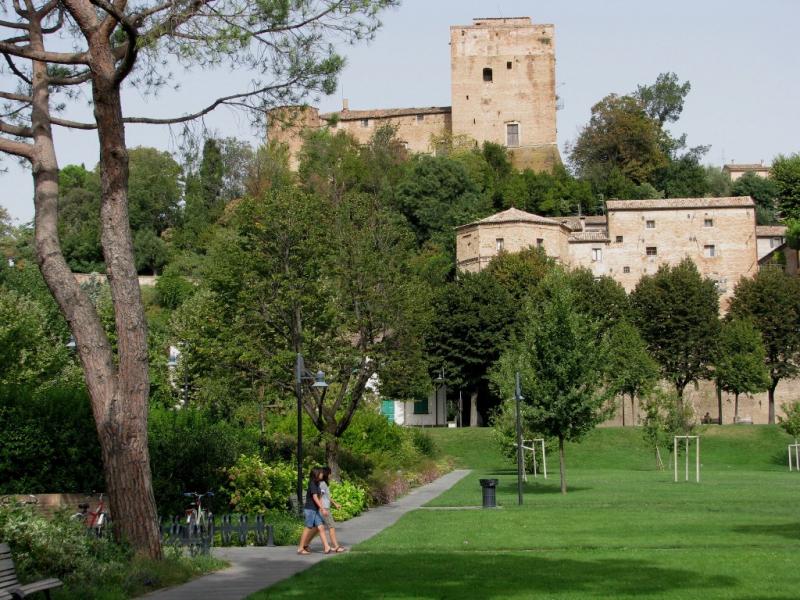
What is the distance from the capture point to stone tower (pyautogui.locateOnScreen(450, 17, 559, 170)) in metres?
107

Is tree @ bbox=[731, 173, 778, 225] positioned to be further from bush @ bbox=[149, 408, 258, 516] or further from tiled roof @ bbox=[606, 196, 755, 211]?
bush @ bbox=[149, 408, 258, 516]

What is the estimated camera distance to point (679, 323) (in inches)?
2785

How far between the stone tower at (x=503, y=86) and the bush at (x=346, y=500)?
→ 82.7 metres

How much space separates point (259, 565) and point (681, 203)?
248ft

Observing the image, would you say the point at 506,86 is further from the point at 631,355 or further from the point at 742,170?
the point at 631,355

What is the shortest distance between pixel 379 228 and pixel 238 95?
53.9ft

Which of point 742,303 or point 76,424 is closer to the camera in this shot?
point 76,424

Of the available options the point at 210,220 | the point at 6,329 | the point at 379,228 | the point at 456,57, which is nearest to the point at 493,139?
the point at 456,57

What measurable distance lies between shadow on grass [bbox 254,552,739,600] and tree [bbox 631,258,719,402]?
55.0m

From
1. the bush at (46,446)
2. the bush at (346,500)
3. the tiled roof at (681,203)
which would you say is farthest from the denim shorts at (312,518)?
the tiled roof at (681,203)

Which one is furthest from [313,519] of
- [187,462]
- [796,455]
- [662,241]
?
[662,241]

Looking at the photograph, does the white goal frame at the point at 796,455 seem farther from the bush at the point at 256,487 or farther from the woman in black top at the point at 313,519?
the woman in black top at the point at 313,519

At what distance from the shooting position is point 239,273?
31.0m

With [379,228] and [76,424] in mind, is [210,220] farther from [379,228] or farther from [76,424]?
[76,424]
